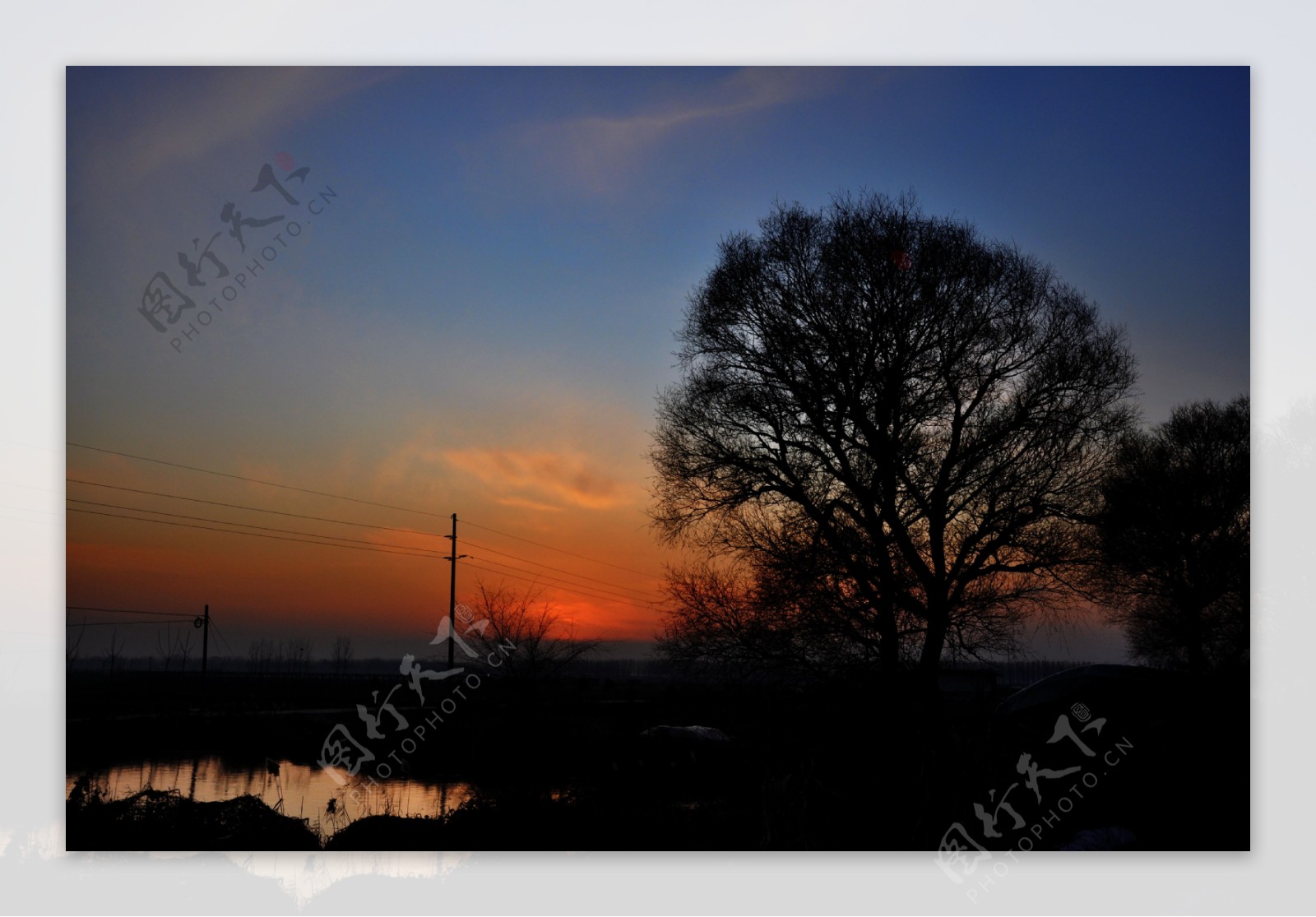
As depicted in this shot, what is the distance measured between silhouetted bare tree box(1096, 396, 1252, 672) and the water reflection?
2.58m

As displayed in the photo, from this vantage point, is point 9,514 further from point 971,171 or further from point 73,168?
point 971,171

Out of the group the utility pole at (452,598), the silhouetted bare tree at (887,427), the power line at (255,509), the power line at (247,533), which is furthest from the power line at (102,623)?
the silhouetted bare tree at (887,427)

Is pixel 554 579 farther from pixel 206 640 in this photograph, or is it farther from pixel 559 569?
pixel 206 640

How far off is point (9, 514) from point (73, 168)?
1317 mm

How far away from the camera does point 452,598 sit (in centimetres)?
377

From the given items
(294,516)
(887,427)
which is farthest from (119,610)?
(887,427)

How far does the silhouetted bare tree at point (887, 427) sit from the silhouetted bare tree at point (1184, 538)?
0.15 meters

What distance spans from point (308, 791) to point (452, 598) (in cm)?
85

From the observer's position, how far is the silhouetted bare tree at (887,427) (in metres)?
3.89

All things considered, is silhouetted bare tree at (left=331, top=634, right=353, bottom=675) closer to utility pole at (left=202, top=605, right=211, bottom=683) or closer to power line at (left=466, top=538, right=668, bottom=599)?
utility pole at (left=202, top=605, right=211, bottom=683)

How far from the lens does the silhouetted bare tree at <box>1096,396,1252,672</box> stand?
379 cm

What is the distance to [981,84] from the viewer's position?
3916mm

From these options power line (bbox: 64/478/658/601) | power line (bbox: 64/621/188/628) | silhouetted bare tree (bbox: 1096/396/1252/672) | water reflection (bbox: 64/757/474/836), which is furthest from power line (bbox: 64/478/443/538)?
silhouetted bare tree (bbox: 1096/396/1252/672)

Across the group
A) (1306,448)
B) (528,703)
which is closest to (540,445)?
(528,703)
